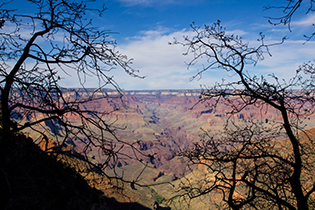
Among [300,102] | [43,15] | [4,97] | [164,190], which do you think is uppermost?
[43,15]

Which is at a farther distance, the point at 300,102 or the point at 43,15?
the point at 300,102

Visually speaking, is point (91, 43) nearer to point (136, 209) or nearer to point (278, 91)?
point (278, 91)

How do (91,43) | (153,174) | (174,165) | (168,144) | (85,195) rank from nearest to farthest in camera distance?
(91,43) → (85,195) → (153,174) → (174,165) → (168,144)

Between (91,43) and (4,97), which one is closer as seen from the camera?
(4,97)

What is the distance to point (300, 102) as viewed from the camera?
4699mm

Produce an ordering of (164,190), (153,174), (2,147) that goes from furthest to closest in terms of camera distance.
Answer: (153,174) → (164,190) → (2,147)

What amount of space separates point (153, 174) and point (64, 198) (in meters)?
93.7

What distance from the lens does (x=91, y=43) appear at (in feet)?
9.61

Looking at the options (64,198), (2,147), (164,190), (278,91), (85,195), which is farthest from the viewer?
(164,190)

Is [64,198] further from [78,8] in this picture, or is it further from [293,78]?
[293,78]

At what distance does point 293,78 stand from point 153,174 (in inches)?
3759

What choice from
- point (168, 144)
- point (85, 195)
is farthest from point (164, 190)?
point (168, 144)

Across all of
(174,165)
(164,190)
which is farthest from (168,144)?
(164,190)

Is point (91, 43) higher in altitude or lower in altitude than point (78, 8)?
lower
